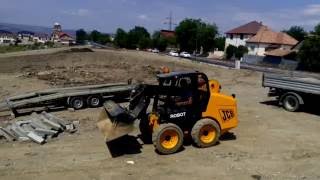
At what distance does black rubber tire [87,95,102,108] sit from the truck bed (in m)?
6.84

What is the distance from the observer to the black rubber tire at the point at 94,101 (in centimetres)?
1897

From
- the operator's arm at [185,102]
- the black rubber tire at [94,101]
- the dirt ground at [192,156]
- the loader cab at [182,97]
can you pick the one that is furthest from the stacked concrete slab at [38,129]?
the operator's arm at [185,102]

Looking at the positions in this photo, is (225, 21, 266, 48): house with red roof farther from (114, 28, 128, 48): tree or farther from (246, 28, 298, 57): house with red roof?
(114, 28, 128, 48): tree

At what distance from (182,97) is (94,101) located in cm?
726

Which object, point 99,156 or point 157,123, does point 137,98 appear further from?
point 99,156

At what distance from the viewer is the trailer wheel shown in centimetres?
1897

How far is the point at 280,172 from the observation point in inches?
440

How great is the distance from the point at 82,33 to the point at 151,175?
15181 cm

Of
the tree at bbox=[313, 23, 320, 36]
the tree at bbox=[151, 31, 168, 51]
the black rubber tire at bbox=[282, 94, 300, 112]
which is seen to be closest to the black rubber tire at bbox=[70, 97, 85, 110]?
the black rubber tire at bbox=[282, 94, 300, 112]

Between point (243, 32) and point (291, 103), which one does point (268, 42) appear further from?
point (291, 103)

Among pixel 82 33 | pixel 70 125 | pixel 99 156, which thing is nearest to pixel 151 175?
pixel 99 156

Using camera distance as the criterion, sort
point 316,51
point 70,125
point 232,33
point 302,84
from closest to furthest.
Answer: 1. point 70,125
2. point 302,84
3. point 316,51
4. point 232,33

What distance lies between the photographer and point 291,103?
18.7 metres

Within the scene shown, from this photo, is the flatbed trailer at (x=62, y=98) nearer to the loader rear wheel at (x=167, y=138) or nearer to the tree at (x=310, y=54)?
the loader rear wheel at (x=167, y=138)
